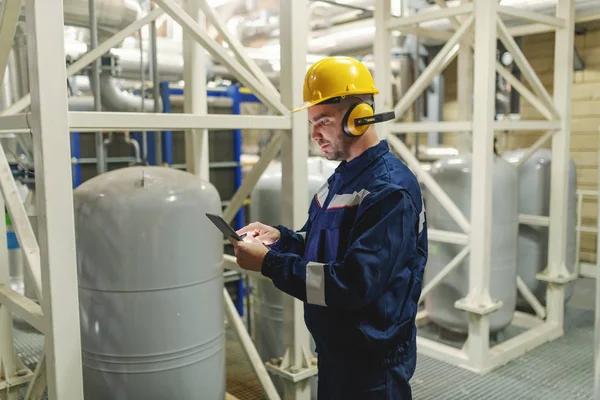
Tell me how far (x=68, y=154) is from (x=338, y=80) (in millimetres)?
1057

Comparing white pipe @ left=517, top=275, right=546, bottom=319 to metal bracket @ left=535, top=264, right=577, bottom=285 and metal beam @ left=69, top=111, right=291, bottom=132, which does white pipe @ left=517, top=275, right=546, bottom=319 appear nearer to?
metal bracket @ left=535, top=264, right=577, bottom=285

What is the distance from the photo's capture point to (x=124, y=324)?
2.62m

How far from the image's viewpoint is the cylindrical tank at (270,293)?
3.97 m

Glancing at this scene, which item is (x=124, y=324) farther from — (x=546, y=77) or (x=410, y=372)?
(x=546, y=77)

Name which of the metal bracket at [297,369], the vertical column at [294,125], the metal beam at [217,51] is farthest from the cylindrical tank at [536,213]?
the metal beam at [217,51]

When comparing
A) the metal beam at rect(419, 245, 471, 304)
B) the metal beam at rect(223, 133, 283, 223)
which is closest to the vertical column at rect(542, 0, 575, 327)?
the metal beam at rect(419, 245, 471, 304)

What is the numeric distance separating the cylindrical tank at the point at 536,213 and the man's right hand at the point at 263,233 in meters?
3.99

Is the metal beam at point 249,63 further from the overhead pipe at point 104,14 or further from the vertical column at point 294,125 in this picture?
the overhead pipe at point 104,14

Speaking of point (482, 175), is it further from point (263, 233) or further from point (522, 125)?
point (263, 233)

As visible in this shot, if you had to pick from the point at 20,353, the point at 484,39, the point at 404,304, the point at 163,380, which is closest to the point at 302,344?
the point at 163,380

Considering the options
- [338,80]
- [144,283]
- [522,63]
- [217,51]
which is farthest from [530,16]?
[144,283]

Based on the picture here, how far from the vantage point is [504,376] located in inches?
171

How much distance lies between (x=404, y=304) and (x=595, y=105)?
20.8 ft

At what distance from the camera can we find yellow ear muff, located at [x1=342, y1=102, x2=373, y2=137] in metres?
2.05
